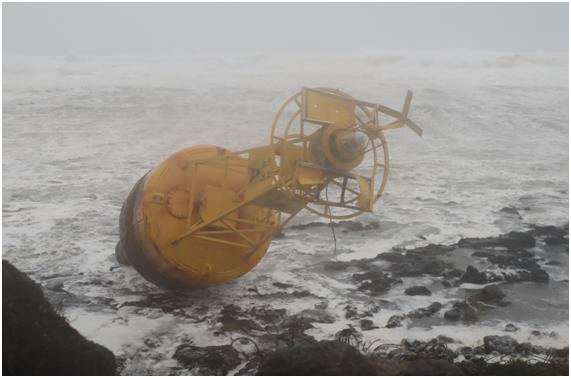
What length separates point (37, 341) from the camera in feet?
13.7

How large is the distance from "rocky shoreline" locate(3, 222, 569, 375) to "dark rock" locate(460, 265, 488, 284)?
0.01m

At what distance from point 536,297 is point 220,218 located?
3825 millimetres

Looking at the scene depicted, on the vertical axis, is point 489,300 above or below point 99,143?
below

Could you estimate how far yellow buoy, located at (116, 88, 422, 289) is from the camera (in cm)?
505

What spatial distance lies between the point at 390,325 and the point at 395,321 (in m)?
0.10

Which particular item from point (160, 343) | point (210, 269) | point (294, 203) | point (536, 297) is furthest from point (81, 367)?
point (536, 297)

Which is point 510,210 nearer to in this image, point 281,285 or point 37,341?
point 281,285

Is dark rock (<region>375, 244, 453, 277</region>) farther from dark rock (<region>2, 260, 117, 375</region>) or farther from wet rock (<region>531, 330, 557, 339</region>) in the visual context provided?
dark rock (<region>2, 260, 117, 375</region>)

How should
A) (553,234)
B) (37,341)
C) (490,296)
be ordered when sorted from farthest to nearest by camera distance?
(553,234), (490,296), (37,341)

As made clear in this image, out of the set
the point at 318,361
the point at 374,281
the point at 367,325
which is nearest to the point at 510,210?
the point at 374,281

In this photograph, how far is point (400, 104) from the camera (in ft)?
67.5

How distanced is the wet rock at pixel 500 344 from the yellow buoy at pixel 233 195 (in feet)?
5.78

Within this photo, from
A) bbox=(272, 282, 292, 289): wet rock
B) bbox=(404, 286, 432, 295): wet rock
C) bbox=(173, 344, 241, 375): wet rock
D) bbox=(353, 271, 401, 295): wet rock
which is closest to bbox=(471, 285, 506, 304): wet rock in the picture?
bbox=(404, 286, 432, 295): wet rock

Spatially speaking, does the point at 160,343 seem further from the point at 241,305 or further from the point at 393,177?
the point at 393,177
